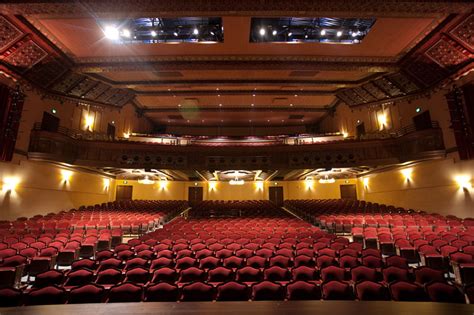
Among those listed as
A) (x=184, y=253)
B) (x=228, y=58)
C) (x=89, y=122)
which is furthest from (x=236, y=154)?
(x=89, y=122)

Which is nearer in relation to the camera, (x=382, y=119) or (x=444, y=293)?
(x=444, y=293)

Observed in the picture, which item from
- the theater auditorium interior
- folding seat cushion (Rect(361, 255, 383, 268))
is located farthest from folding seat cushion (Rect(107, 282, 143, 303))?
folding seat cushion (Rect(361, 255, 383, 268))

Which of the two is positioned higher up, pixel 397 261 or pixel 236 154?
pixel 236 154

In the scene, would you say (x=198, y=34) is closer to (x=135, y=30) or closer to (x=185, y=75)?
(x=135, y=30)

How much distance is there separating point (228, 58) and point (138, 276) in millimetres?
8788

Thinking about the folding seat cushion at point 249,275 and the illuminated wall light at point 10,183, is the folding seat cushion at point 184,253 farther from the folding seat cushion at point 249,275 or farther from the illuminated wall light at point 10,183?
the illuminated wall light at point 10,183

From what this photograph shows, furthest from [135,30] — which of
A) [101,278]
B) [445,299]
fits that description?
[445,299]

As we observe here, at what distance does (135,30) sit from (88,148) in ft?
20.8

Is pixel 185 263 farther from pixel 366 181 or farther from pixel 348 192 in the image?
pixel 348 192

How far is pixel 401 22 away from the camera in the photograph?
8250 millimetres

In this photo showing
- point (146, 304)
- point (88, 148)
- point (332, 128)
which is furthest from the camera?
point (332, 128)

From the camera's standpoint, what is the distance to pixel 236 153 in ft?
42.7

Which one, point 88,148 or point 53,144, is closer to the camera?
point 53,144

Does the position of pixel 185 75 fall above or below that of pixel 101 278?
above
